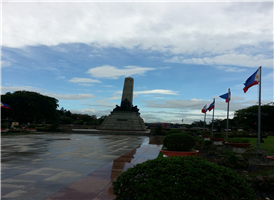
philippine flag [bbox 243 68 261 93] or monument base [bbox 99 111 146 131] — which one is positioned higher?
philippine flag [bbox 243 68 261 93]

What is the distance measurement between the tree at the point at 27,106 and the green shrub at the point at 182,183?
4654cm

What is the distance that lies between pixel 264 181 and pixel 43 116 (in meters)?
49.6

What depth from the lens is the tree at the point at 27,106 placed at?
1670 inches

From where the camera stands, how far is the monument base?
117 feet

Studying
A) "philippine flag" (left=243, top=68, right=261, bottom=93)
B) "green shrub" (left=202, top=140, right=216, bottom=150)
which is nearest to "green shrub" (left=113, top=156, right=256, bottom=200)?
"philippine flag" (left=243, top=68, right=261, bottom=93)

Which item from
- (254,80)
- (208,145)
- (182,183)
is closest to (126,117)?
(208,145)

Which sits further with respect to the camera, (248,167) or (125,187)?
(248,167)

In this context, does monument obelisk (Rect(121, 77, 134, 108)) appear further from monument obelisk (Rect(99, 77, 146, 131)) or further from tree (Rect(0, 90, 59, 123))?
tree (Rect(0, 90, 59, 123))

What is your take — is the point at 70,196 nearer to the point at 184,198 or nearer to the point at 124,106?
the point at 184,198

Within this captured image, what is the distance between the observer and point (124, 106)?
38.9 meters

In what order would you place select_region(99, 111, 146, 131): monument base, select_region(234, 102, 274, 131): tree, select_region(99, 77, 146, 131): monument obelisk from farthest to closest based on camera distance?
1. select_region(234, 102, 274, 131): tree
2. select_region(99, 77, 146, 131): monument obelisk
3. select_region(99, 111, 146, 131): monument base

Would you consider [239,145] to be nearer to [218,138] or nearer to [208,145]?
[208,145]

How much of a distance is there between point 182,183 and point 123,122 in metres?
34.5

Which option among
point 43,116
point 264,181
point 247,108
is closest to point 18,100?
point 43,116
